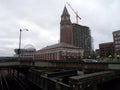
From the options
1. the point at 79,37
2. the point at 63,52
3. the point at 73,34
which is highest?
the point at 73,34

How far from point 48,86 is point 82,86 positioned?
6.88 meters

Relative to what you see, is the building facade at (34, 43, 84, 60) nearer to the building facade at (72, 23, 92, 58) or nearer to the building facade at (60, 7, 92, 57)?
the building facade at (60, 7, 92, 57)

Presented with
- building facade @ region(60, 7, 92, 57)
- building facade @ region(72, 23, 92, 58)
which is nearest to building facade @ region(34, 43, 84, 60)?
building facade @ region(60, 7, 92, 57)

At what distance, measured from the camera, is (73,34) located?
19100 centimetres

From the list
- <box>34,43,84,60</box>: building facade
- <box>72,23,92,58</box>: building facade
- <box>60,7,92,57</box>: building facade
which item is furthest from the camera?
<box>72,23,92,58</box>: building facade

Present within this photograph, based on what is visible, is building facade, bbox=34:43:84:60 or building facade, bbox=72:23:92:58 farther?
building facade, bbox=72:23:92:58

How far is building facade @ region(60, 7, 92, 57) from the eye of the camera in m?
155

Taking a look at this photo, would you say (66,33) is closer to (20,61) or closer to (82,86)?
(20,61)

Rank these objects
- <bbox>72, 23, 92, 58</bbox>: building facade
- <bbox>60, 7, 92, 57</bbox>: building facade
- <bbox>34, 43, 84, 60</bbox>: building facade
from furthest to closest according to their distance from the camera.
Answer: <bbox>72, 23, 92, 58</bbox>: building facade, <bbox>60, 7, 92, 57</bbox>: building facade, <bbox>34, 43, 84, 60</bbox>: building facade

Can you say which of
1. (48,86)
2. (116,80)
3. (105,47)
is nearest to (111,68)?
(116,80)

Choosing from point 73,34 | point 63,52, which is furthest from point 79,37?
point 63,52

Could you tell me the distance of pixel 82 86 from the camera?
638 inches

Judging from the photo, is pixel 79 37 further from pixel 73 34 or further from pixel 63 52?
pixel 63 52

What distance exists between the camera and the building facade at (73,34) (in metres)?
155
